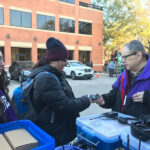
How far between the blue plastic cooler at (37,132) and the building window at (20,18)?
68.7 feet

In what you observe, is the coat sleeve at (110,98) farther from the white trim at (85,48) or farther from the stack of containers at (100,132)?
the white trim at (85,48)

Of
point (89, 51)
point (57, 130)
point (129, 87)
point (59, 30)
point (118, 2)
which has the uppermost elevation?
point (118, 2)

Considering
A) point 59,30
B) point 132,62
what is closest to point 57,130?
point 132,62

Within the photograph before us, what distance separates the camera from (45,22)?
22.9m

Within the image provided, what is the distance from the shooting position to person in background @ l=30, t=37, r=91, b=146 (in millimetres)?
1687

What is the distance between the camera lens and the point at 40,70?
182 centimetres

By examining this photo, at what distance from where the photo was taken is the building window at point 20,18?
66.4ft

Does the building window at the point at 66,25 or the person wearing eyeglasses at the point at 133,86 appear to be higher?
the building window at the point at 66,25

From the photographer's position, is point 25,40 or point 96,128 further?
point 25,40

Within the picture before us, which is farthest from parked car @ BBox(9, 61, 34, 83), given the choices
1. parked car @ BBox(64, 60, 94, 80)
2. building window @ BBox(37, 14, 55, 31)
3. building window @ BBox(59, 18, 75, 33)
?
building window @ BBox(59, 18, 75, 33)

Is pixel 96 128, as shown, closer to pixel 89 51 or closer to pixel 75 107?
pixel 75 107

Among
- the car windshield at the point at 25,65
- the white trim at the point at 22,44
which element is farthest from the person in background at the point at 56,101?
the white trim at the point at 22,44

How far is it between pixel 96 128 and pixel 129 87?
0.84m

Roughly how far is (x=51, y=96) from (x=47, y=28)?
22458mm
